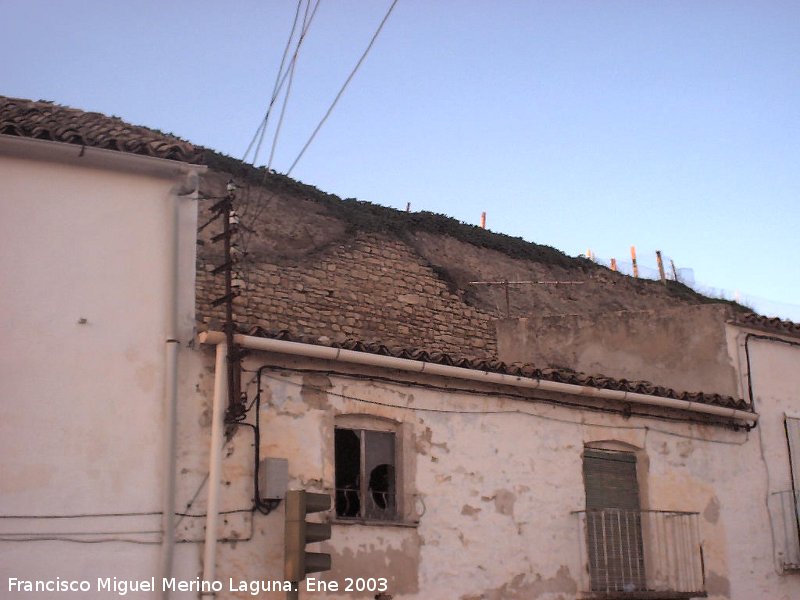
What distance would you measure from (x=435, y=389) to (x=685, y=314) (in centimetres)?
543

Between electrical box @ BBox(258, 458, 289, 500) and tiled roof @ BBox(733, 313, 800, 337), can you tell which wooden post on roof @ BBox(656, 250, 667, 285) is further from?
electrical box @ BBox(258, 458, 289, 500)

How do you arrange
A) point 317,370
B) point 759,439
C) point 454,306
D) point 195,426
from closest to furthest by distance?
point 195,426 → point 317,370 → point 759,439 → point 454,306

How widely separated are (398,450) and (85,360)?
3515mm

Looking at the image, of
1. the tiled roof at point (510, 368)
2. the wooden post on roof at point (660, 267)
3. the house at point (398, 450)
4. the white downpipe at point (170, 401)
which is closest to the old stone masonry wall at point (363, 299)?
the house at point (398, 450)

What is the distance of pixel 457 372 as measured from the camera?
39.1ft

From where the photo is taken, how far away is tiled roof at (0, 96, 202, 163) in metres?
10.4

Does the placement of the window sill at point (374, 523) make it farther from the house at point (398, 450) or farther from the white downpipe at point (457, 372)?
the white downpipe at point (457, 372)

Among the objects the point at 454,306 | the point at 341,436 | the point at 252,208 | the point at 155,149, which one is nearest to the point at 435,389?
the point at 341,436

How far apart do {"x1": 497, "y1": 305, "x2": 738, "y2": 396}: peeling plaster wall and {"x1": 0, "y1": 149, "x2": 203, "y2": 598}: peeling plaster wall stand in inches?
→ 308

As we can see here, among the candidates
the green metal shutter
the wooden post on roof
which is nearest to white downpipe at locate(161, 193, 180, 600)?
the green metal shutter

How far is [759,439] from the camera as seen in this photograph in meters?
14.8

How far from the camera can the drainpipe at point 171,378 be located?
31.7ft

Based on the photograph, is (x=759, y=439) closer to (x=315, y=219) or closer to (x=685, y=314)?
(x=685, y=314)

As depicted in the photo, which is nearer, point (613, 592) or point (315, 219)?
point (613, 592)
